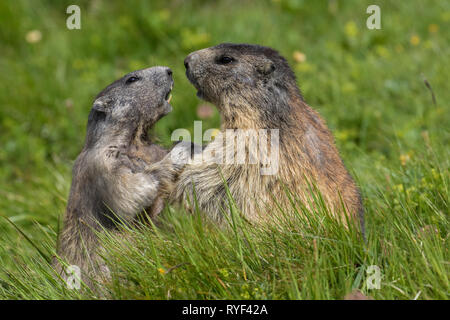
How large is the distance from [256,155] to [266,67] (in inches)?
31.2

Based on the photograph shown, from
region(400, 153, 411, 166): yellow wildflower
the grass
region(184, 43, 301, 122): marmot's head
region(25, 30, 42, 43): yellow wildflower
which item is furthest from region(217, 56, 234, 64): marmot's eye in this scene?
region(25, 30, 42, 43): yellow wildflower

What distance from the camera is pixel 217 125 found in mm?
7555

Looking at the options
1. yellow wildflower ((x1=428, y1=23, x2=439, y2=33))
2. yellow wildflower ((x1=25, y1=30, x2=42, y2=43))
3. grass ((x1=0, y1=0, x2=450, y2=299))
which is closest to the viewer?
grass ((x1=0, y1=0, x2=450, y2=299))

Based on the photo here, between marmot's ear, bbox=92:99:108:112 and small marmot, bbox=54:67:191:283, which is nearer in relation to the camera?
small marmot, bbox=54:67:191:283

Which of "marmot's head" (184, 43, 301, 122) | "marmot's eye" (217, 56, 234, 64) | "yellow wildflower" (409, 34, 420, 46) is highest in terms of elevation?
"yellow wildflower" (409, 34, 420, 46)

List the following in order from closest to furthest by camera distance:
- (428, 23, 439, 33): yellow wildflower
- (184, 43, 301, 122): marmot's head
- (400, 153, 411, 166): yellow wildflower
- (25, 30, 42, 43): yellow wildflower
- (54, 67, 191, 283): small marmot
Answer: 1. (54, 67, 191, 283): small marmot
2. (184, 43, 301, 122): marmot's head
3. (400, 153, 411, 166): yellow wildflower
4. (428, 23, 439, 33): yellow wildflower
5. (25, 30, 42, 43): yellow wildflower

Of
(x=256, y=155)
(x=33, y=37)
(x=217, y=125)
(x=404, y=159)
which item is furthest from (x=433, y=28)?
(x=33, y=37)

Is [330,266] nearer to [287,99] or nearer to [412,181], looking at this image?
[287,99]

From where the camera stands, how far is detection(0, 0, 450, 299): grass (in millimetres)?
3520

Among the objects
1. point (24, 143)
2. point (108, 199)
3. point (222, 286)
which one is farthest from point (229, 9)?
point (222, 286)

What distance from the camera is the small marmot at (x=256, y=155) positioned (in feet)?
14.1

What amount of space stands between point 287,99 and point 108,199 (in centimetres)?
160

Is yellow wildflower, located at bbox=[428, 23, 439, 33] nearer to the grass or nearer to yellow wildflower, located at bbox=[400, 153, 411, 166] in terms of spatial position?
the grass

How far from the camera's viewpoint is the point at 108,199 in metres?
4.31
